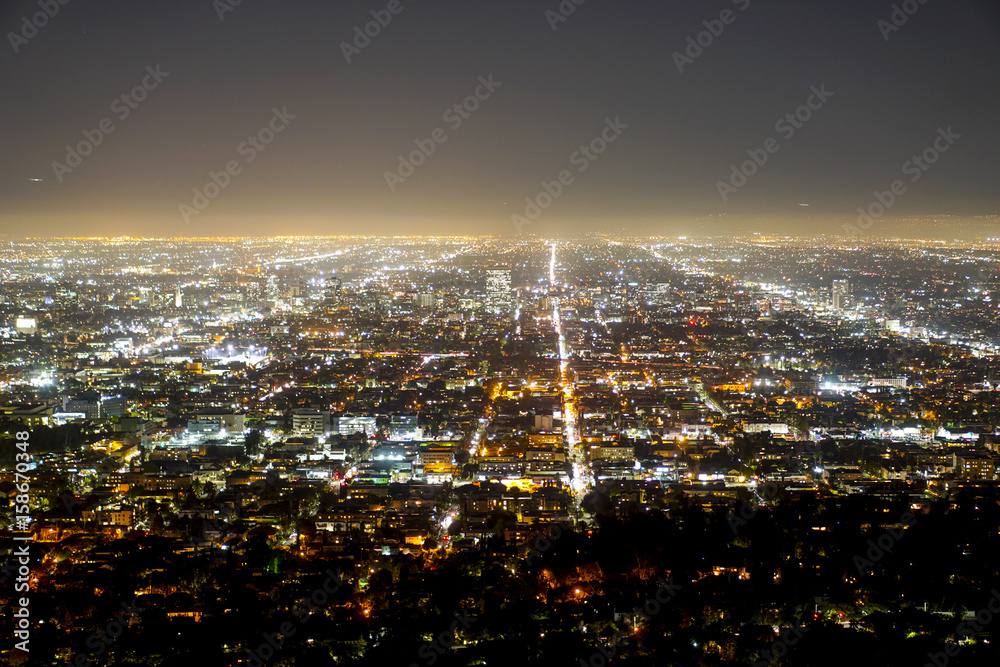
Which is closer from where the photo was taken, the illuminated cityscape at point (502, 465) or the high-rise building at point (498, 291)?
the illuminated cityscape at point (502, 465)

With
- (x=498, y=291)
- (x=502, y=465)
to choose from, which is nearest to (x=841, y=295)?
(x=498, y=291)

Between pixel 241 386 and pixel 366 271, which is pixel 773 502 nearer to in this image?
pixel 241 386

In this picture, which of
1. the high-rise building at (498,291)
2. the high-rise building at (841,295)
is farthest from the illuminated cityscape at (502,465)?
the high-rise building at (498,291)

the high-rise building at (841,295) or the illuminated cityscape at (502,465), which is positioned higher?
the high-rise building at (841,295)

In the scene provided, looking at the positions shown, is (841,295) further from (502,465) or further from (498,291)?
(502,465)

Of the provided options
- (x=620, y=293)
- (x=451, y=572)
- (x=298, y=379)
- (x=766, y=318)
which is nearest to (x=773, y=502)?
(x=451, y=572)

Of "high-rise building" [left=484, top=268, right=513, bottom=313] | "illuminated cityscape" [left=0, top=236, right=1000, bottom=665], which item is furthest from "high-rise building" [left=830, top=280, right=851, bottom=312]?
"high-rise building" [left=484, top=268, right=513, bottom=313]

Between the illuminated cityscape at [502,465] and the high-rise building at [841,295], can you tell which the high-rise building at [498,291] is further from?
the high-rise building at [841,295]
